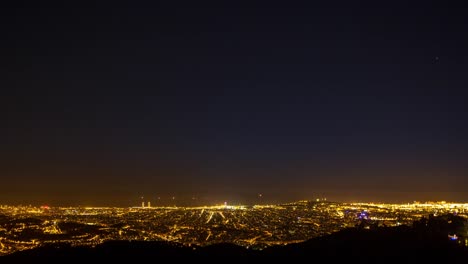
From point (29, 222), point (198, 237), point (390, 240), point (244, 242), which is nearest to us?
point (390, 240)

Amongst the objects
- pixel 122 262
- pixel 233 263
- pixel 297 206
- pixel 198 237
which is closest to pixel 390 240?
pixel 233 263

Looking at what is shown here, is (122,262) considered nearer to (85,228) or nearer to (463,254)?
(463,254)

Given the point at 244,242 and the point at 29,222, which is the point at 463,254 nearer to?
the point at 244,242

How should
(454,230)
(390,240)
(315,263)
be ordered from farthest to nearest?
(454,230), (390,240), (315,263)

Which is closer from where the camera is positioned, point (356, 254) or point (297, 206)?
point (356, 254)

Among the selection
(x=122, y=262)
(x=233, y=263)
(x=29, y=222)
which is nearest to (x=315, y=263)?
(x=233, y=263)

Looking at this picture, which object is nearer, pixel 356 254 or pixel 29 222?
pixel 356 254
